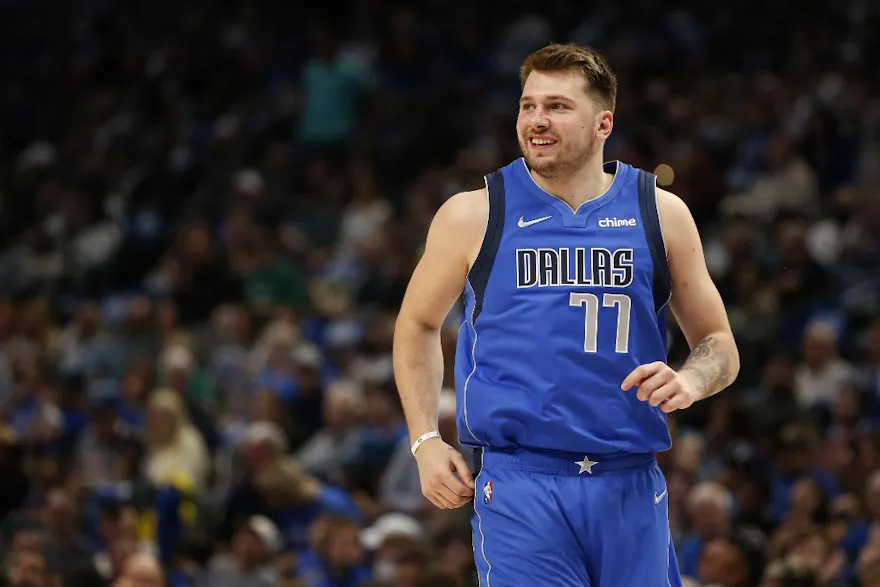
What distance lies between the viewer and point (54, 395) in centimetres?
1204


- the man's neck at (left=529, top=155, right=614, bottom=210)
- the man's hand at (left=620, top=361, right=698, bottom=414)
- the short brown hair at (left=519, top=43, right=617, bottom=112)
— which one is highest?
the short brown hair at (left=519, top=43, right=617, bottom=112)

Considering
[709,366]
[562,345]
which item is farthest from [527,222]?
[709,366]

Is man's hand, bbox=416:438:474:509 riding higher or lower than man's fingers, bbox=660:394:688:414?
lower

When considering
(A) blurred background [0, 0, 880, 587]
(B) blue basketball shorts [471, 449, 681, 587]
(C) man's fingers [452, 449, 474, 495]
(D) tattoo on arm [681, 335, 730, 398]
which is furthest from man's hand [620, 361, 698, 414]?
(A) blurred background [0, 0, 880, 587]

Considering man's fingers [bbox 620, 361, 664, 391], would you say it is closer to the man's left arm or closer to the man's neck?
the man's left arm

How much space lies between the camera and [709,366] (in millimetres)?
4801

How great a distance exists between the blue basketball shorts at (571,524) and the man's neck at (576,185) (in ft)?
2.70

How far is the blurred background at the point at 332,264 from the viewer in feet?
30.2

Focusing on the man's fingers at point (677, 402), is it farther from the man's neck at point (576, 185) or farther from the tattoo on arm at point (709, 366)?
the man's neck at point (576, 185)

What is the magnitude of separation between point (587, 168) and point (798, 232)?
649 cm

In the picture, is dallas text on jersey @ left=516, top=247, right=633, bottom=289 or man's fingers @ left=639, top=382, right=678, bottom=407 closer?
man's fingers @ left=639, top=382, right=678, bottom=407

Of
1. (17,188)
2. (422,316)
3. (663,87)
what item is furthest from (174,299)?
(422,316)

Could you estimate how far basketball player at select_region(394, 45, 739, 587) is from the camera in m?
4.70

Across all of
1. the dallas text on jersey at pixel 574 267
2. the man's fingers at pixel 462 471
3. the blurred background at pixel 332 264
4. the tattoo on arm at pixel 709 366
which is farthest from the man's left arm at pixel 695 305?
the blurred background at pixel 332 264
